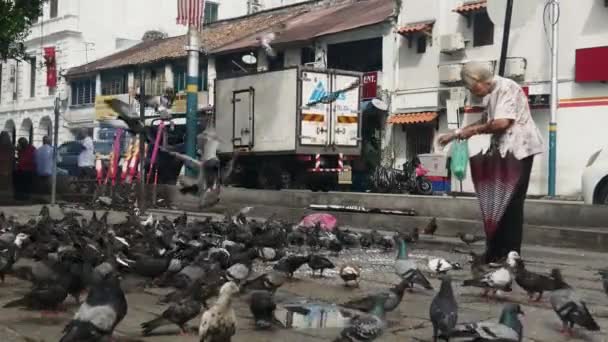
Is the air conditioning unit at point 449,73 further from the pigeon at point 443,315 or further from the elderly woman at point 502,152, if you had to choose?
the pigeon at point 443,315

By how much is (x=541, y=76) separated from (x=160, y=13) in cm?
2747

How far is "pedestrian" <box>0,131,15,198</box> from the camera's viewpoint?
16703 millimetres

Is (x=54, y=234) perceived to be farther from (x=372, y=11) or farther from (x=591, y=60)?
(x=372, y=11)

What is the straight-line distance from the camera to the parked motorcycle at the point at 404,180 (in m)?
21.0

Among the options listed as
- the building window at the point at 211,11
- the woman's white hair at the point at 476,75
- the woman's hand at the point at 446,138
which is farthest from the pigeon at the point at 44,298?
the building window at the point at 211,11

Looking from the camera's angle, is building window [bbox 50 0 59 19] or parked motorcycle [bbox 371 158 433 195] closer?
parked motorcycle [bbox 371 158 433 195]

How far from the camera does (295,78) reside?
63.0 ft

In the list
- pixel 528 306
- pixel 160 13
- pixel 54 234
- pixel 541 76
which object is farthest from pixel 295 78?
pixel 160 13

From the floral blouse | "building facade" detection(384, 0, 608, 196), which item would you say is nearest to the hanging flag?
"building facade" detection(384, 0, 608, 196)

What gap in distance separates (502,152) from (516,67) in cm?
1621

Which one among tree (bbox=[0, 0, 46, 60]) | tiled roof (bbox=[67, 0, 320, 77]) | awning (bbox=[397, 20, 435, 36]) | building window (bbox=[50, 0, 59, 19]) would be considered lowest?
tree (bbox=[0, 0, 46, 60])

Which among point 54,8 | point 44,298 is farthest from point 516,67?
point 54,8

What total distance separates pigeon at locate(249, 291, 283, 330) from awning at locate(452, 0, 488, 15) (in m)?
19.8

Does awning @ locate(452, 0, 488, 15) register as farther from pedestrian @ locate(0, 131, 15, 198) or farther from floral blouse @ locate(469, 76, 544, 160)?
floral blouse @ locate(469, 76, 544, 160)
